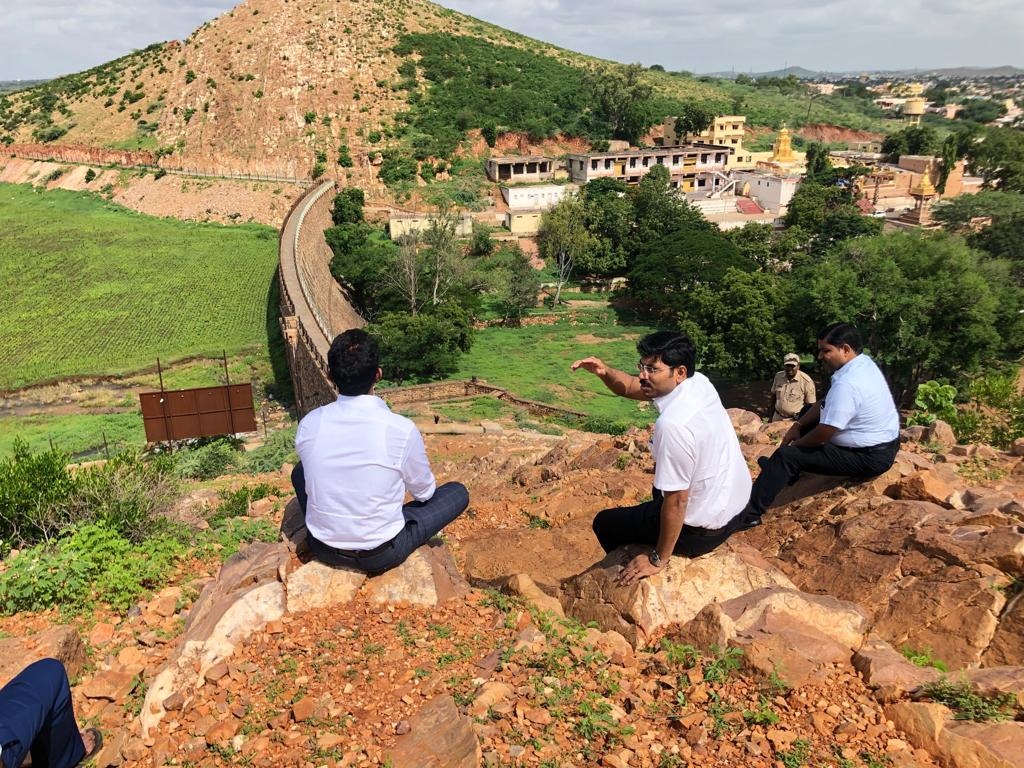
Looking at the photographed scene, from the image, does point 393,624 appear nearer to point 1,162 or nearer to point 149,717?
point 149,717

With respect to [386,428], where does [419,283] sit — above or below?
below

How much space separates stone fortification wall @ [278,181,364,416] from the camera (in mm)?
19984

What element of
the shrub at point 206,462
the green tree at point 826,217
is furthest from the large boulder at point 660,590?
the green tree at point 826,217

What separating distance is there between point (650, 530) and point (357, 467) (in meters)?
1.84

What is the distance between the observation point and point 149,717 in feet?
11.9

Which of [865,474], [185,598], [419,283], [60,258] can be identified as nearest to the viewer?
[185,598]

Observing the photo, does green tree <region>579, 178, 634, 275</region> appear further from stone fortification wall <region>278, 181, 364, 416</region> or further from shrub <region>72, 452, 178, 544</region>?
shrub <region>72, 452, 178, 544</region>

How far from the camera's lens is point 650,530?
4.37 m

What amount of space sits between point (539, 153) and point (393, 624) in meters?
56.0

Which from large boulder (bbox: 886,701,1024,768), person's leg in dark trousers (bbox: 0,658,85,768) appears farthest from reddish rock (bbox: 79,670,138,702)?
large boulder (bbox: 886,701,1024,768)

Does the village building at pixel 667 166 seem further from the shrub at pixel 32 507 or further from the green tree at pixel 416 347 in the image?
the shrub at pixel 32 507

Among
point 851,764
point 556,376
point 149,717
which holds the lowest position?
point 556,376

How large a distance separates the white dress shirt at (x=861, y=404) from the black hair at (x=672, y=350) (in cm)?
208

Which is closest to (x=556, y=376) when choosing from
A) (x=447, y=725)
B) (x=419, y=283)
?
(x=419, y=283)
